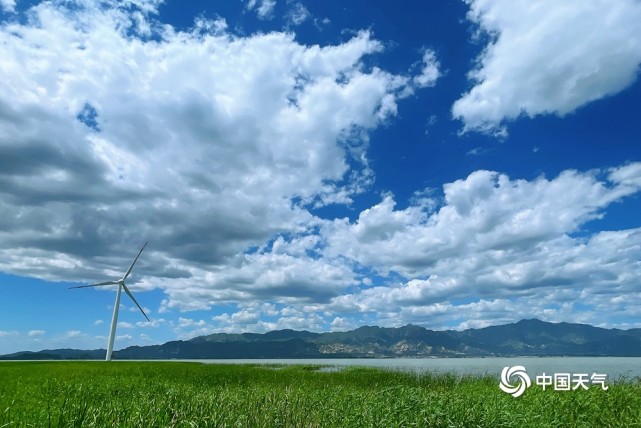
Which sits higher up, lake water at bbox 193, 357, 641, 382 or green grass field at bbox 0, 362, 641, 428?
green grass field at bbox 0, 362, 641, 428

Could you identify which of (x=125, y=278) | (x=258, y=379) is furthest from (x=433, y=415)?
(x=125, y=278)

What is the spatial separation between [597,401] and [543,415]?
16.9ft

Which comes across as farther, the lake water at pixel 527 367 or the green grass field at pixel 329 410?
the lake water at pixel 527 367

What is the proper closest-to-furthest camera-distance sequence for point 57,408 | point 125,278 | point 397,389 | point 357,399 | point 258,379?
point 57,408, point 357,399, point 397,389, point 258,379, point 125,278

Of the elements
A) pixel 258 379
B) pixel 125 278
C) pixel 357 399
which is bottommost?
pixel 258 379

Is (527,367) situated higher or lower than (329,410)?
lower

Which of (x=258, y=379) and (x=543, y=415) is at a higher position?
(x=543, y=415)

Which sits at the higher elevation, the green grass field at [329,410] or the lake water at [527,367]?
the green grass field at [329,410]

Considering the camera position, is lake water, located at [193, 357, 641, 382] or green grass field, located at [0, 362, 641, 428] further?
lake water, located at [193, 357, 641, 382]

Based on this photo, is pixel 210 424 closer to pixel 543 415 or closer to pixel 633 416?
pixel 543 415

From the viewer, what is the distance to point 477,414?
44.9ft

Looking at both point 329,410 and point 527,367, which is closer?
point 329,410

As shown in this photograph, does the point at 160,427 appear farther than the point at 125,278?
No

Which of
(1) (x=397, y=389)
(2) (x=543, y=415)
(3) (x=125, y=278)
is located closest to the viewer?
(2) (x=543, y=415)
